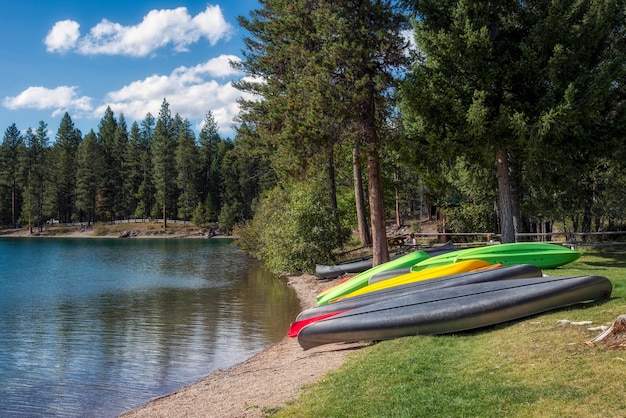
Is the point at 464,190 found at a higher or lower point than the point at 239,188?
lower

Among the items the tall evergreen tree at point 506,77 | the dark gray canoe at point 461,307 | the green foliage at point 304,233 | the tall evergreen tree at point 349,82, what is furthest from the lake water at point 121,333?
the tall evergreen tree at point 506,77

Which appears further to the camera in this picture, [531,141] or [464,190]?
[464,190]

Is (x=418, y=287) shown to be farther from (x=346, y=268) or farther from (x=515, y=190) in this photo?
(x=515, y=190)

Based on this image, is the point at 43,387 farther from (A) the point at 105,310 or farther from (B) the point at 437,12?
(B) the point at 437,12

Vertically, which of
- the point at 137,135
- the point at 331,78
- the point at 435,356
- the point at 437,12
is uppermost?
the point at 137,135

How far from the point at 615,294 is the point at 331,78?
37.2ft

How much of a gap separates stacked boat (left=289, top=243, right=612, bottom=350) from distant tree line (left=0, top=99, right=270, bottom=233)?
71668mm

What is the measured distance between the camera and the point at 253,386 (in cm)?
887

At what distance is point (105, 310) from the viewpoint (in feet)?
64.7

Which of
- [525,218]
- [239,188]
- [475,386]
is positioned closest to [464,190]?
[525,218]

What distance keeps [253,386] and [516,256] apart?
9045 millimetres

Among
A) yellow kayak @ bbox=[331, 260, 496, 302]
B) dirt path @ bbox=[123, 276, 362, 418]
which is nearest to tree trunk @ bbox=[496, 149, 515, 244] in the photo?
yellow kayak @ bbox=[331, 260, 496, 302]

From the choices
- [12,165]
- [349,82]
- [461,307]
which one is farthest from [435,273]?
[12,165]

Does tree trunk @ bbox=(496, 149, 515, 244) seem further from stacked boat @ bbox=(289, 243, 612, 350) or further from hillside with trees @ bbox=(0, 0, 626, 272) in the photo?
stacked boat @ bbox=(289, 243, 612, 350)
